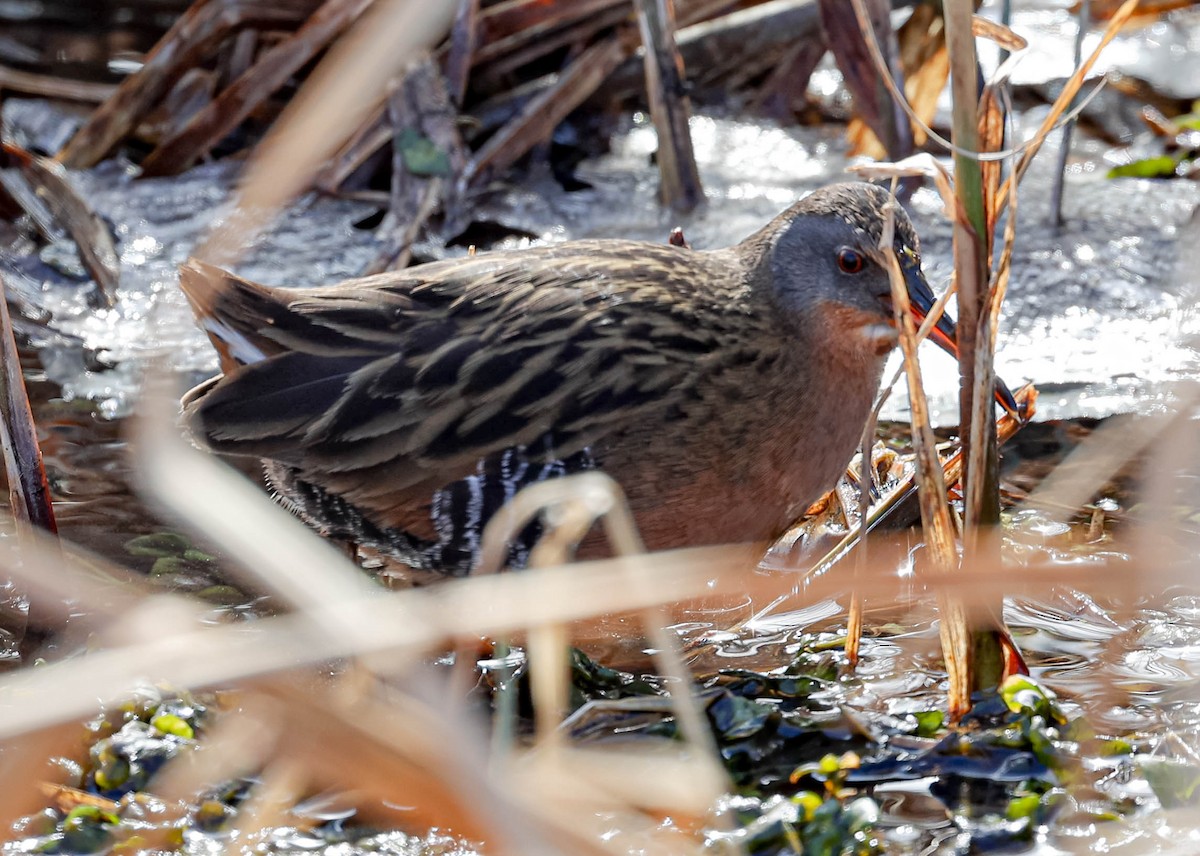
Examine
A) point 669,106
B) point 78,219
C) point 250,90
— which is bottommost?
point 78,219

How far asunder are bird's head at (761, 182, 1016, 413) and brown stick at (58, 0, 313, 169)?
2485mm

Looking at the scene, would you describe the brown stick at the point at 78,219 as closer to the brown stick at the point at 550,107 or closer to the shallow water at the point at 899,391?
the shallow water at the point at 899,391

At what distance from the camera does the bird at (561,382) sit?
2.87 m

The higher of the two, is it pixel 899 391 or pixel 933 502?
pixel 933 502

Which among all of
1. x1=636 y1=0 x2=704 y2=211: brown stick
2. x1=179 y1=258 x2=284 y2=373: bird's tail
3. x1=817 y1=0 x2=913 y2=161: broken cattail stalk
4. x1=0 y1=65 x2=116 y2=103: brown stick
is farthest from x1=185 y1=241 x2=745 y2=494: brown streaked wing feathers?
x1=0 y1=65 x2=116 y2=103: brown stick

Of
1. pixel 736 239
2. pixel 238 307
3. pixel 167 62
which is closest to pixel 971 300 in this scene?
pixel 238 307

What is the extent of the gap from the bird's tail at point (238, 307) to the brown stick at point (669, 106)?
1.79 meters

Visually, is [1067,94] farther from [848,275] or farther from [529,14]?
[529,14]

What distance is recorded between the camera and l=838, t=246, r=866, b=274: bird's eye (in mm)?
3072

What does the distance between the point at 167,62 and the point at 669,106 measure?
1765 mm

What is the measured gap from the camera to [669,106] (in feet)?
14.7

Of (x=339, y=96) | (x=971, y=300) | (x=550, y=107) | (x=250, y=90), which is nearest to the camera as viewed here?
(x=339, y=96)

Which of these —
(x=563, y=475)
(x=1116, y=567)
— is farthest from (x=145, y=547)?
(x=1116, y=567)

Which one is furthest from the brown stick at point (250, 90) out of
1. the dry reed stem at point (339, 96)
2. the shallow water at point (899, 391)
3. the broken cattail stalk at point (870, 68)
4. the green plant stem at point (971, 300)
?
the dry reed stem at point (339, 96)
